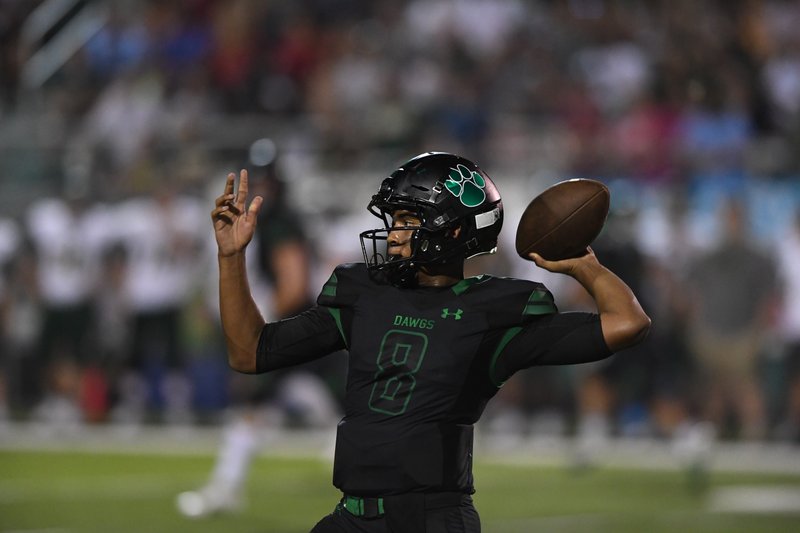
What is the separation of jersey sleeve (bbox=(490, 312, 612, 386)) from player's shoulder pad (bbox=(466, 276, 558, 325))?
3cm

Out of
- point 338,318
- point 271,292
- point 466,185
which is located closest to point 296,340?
point 338,318

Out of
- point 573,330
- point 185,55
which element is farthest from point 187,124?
point 573,330

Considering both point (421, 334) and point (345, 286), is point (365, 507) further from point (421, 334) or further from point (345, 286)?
point (345, 286)

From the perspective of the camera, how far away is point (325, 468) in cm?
1055

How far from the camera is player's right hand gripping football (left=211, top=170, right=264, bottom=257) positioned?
409cm

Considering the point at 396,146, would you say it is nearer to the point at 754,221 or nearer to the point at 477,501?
the point at 754,221

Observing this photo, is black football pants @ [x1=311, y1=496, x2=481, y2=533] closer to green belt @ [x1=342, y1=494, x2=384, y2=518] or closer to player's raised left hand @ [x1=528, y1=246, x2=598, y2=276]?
green belt @ [x1=342, y1=494, x2=384, y2=518]

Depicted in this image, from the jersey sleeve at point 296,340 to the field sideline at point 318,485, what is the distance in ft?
12.6

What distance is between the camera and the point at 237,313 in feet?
13.5

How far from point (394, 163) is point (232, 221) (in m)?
8.59

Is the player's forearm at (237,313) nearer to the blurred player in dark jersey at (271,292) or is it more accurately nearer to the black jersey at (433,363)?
the black jersey at (433,363)

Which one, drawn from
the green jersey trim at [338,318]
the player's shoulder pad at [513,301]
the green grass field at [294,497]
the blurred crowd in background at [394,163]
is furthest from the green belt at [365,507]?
the blurred crowd in background at [394,163]

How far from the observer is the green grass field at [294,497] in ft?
26.6

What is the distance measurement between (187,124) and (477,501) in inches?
237
